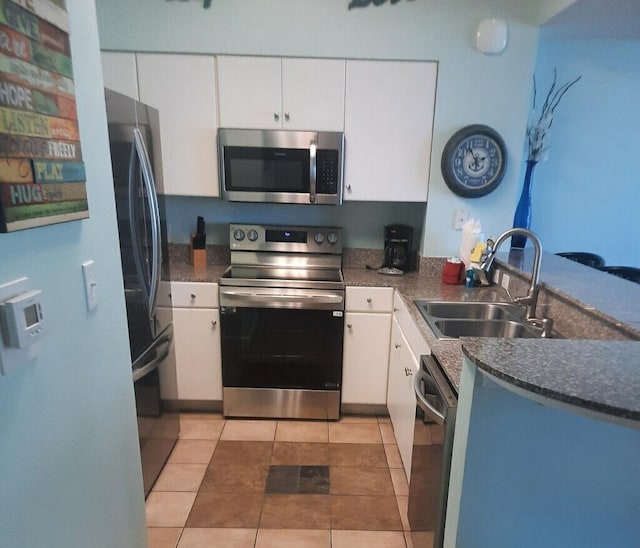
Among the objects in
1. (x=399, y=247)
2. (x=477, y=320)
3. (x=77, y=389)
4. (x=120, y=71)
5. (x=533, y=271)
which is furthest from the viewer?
(x=399, y=247)

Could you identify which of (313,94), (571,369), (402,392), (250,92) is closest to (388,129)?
(313,94)

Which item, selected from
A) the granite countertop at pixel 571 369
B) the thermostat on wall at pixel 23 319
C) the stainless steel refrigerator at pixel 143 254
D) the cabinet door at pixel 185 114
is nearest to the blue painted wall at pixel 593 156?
the cabinet door at pixel 185 114

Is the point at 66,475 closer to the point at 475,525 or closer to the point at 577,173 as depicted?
the point at 475,525

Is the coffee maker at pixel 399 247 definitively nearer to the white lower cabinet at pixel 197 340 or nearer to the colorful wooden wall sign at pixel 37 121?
the white lower cabinet at pixel 197 340

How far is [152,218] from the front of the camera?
71.5 inches

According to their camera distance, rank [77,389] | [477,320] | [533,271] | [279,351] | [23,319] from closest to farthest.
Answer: [23,319] → [77,389] → [533,271] → [477,320] → [279,351]

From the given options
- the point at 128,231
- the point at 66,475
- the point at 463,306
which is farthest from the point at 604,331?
the point at 128,231

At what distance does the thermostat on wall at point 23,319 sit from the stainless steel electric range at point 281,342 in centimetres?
159

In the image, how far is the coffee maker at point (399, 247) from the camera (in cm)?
272

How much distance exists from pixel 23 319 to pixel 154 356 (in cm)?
129

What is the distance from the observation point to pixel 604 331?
1.37 meters

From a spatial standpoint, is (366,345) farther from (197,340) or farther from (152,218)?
(152,218)

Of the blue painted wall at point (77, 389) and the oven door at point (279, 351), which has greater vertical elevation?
the blue painted wall at point (77, 389)

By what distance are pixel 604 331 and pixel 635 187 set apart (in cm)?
212
